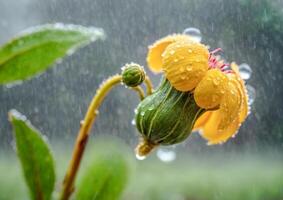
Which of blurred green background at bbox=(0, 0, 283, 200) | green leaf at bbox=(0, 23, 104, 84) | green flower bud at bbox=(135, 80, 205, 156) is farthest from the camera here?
blurred green background at bbox=(0, 0, 283, 200)

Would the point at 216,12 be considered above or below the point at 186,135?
above

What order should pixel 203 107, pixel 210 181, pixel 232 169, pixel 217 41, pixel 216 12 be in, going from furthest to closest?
pixel 232 169 < pixel 210 181 < pixel 216 12 < pixel 217 41 < pixel 203 107

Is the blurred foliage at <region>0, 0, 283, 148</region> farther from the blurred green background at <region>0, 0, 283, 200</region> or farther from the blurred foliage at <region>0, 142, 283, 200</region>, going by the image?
the blurred foliage at <region>0, 142, 283, 200</region>

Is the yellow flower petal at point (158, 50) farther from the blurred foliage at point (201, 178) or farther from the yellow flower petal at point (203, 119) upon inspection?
the blurred foliage at point (201, 178)

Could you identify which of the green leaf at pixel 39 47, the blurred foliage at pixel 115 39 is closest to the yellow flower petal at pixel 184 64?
the green leaf at pixel 39 47

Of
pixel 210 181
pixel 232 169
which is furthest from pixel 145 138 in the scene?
pixel 232 169

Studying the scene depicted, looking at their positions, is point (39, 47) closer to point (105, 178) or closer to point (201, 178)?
point (105, 178)

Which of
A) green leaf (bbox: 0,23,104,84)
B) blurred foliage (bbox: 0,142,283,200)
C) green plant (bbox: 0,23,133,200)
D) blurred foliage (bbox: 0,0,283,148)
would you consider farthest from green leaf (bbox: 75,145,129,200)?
blurred foliage (bbox: 0,0,283,148)

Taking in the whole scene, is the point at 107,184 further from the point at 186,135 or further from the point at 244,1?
the point at 244,1
